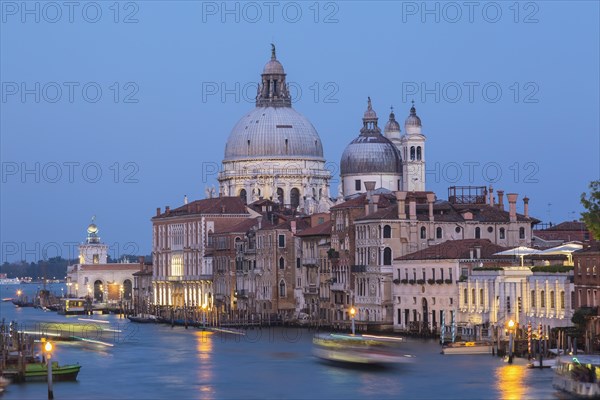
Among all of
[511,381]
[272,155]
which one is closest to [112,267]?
[272,155]

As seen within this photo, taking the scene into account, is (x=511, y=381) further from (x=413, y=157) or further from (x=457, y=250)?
(x=413, y=157)

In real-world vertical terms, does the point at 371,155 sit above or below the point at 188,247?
above

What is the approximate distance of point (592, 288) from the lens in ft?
212

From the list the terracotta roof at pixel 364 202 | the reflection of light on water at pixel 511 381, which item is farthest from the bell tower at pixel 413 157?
the reflection of light on water at pixel 511 381

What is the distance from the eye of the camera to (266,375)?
Result: 65062 millimetres

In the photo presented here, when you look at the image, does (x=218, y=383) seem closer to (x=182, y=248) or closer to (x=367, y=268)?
(x=367, y=268)

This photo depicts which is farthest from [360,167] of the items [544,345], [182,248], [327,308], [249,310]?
[544,345]

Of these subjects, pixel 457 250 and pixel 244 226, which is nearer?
pixel 457 250

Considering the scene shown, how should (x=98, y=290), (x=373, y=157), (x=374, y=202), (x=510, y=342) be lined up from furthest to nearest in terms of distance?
(x=98, y=290) < (x=373, y=157) < (x=374, y=202) < (x=510, y=342)

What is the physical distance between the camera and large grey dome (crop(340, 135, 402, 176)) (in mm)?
119750

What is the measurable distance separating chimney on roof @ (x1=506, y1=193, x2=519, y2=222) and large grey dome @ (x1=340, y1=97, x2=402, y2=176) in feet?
106

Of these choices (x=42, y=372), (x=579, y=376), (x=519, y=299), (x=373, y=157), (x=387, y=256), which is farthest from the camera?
(x=373, y=157)

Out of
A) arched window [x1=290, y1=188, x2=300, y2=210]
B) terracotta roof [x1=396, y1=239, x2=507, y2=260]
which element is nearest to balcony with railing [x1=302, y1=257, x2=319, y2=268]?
terracotta roof [x1=396, y1=239, x2=507, y2=260]

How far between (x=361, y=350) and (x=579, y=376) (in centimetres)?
1456
